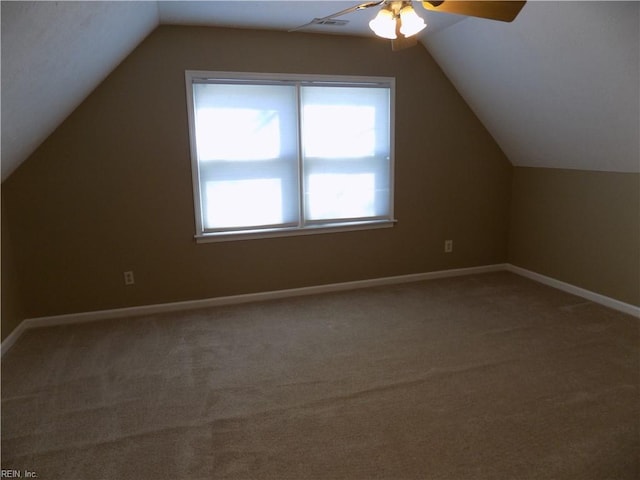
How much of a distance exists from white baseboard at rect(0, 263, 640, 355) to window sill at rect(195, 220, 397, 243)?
519 mm

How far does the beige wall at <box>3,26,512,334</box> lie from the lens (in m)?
3.30

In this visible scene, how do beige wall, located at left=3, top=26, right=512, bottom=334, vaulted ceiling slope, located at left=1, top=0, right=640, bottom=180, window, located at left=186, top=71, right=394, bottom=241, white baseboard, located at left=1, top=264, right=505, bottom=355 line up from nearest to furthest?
vaulted ceiling slope, located at left=1, top=0, right=640, bottom=180 < beige wall, located at left=3, top=26, right=512, bottom=334 < white baseboard, located at left=1, top=264, right=505, bottom=355 < window, located at left=186, top=71, right=394, bottom=241

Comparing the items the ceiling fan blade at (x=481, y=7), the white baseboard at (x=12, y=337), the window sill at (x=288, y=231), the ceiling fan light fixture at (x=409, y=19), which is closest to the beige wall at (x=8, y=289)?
the white baseboard at (x=12, y=337)

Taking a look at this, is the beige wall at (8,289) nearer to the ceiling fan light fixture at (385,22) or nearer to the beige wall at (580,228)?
the ceiling fan light fixture at (385,22)

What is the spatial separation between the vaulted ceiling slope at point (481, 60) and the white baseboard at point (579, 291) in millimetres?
1072

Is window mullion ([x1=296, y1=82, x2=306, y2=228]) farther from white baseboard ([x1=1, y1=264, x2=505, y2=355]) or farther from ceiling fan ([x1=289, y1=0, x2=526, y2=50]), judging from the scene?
ceiling fan ([x1=289, y1=0, x2=526, y2=50])

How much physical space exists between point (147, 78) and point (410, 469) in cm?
317

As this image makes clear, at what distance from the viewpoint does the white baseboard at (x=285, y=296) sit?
3.44 m

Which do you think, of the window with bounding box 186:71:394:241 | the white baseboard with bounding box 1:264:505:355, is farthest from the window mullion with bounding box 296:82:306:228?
the white baseboard with bounding box 1:264:505:355

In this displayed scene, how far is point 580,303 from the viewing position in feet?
12.1

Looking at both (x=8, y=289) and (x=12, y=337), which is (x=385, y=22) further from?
(x=12, y=337)

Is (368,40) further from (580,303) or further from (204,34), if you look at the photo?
(580,303)

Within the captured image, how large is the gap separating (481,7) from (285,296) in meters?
2.81

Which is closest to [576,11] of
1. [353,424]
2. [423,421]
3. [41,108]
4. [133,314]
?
[423,421]
